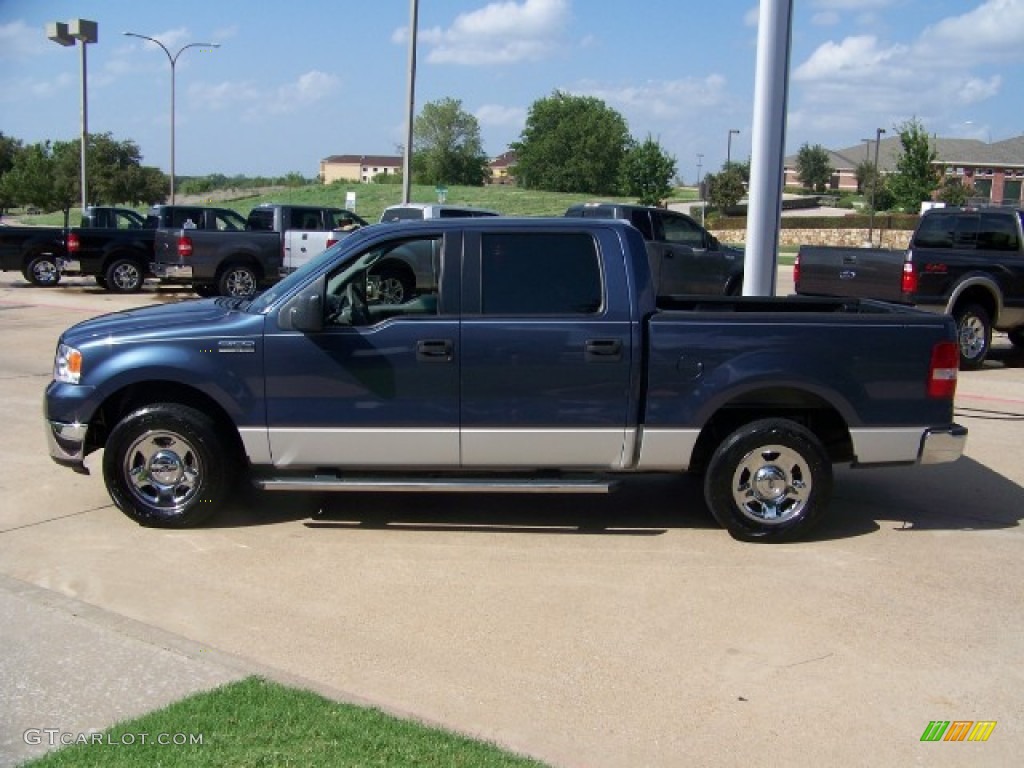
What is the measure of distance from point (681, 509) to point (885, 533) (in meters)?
1.32

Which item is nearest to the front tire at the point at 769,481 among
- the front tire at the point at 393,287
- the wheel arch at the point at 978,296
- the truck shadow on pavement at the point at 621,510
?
the truck shadow on pavement at the point at 621,510

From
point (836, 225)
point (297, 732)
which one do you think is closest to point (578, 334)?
point (297, 732)

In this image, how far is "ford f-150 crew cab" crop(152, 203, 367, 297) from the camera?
1956 centimetres

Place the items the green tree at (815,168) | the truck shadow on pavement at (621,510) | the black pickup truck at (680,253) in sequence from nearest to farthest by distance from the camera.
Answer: the truck shadow on pavement at (621,510) < the black pickup truck at (680,253) < the green tree at (815,168)

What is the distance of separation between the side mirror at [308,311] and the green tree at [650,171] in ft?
207

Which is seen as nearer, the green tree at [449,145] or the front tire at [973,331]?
the front tire at [973,331]

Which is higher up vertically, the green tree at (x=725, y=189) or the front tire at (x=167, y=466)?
the green tree at (x=725, y=189)

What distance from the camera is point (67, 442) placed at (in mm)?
6359

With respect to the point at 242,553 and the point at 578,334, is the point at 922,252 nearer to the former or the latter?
the point at 578,334

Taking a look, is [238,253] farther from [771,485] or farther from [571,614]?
[571,614]

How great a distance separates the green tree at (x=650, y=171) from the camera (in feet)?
226

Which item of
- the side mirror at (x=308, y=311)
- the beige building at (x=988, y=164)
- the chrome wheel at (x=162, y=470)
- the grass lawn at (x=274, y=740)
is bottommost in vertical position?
the grass lawn at (x=274, y=740)

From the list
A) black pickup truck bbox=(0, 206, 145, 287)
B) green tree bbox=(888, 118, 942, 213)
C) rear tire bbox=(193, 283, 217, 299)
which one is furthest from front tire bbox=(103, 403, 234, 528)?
green tree bbox=(888, 118, 942, 213)

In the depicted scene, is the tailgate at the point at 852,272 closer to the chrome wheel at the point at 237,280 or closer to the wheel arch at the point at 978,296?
the wheel arch at the point at 978,296
